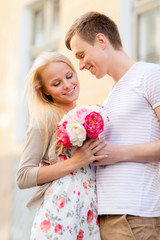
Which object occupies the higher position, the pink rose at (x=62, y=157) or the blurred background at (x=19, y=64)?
the blurred background at (x=19, y=64)

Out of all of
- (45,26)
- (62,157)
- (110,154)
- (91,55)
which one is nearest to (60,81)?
(91,55)

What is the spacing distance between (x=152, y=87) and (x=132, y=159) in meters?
0.40

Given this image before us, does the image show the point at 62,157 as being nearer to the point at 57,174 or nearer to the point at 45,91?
the point at 57,174

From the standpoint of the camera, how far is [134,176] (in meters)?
2.09

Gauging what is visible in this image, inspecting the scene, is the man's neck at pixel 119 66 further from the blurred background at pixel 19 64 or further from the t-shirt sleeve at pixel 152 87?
the blurred background at pixel 19 64

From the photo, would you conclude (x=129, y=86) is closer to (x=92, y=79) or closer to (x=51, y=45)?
(x=92, y=79)

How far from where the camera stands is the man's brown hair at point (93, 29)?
2.38m

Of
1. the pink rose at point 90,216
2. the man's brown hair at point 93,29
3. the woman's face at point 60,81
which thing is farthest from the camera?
the woman's face at point 60,81

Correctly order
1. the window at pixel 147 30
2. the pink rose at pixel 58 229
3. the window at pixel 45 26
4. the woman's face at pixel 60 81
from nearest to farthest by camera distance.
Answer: the pink rose at pixel 58 229
the woman's face at pixel 60 81
the window at pixel 147 30
the window at pixel 45 26

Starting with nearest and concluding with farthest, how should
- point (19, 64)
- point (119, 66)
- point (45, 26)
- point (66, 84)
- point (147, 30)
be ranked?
point (119, 66), point (66, 84), point (147, 30), point (19, 64), point (45, 26)

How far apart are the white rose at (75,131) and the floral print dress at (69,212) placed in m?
0.24

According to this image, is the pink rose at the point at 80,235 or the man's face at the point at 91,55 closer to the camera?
the pink rose at the point at 80,235

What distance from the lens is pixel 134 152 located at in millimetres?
2070

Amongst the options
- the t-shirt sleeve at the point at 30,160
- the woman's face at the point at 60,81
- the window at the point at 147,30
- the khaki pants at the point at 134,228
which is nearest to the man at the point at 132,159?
the khaki pants at the point at 134,228
